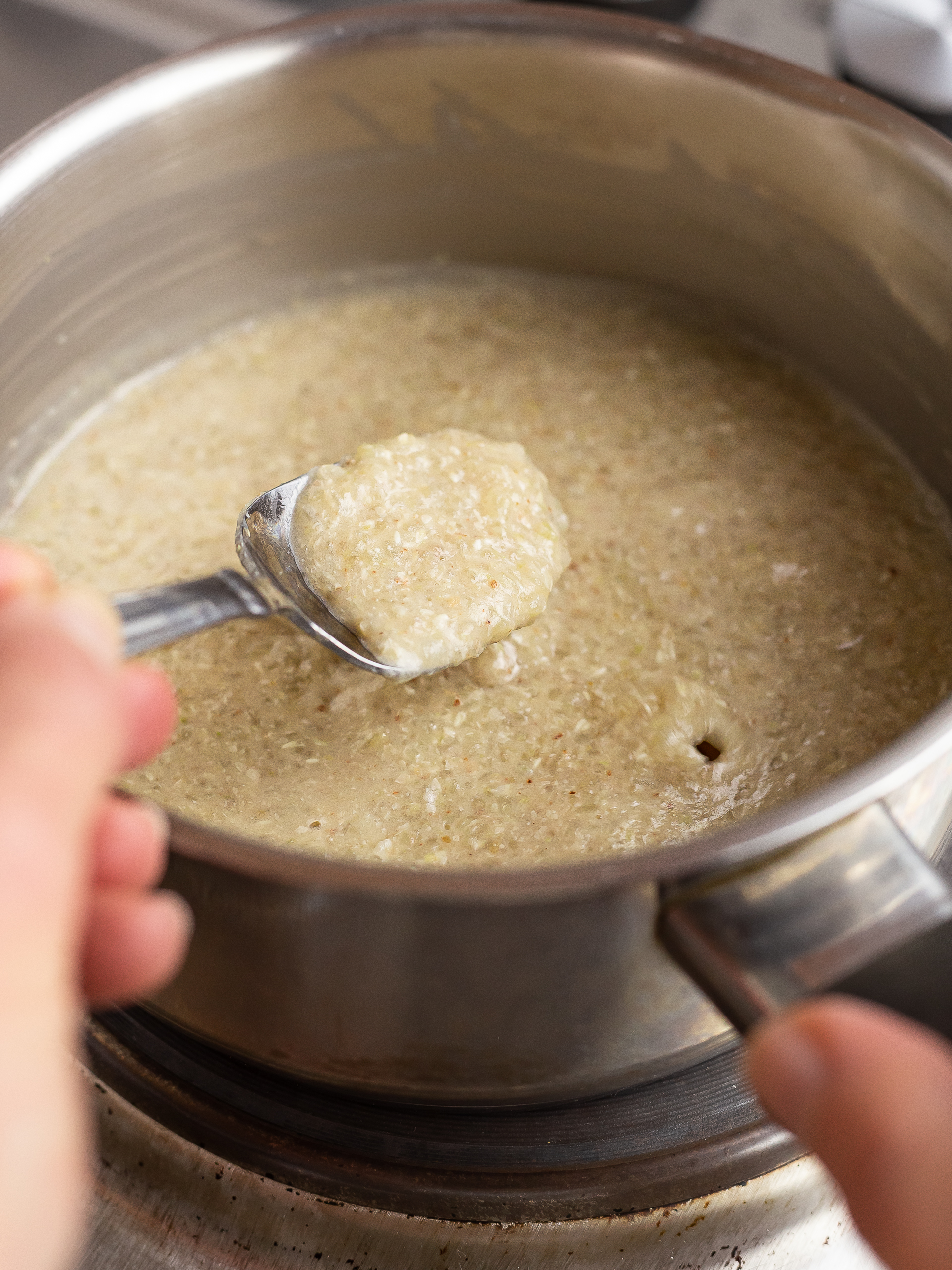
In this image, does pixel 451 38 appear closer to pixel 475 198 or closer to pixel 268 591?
pixel 475 198

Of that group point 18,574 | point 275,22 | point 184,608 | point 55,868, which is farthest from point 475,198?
point 55,868

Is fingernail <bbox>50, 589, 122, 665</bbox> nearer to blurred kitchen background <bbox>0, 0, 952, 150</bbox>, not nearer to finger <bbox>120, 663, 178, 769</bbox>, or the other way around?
finger <bbox>120, 663, 178, 769</bbox>

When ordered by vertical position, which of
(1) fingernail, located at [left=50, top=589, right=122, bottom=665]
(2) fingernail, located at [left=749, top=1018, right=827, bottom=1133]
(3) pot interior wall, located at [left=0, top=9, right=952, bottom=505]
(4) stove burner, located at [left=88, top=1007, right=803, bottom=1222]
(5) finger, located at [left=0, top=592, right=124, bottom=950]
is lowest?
(4) stove burner, located at [left=88, top=1007, right=803, bottom=1222]

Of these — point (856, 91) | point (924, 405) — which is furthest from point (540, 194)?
point (924, 405)

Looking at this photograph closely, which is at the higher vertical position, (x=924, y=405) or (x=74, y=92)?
(x=74, y=92)

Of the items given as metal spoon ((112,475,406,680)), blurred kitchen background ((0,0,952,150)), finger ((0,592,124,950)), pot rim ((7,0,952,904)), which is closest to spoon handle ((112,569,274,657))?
metal spoon ((112,475,406,680))

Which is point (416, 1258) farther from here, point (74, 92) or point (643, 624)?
point (74, 92)
